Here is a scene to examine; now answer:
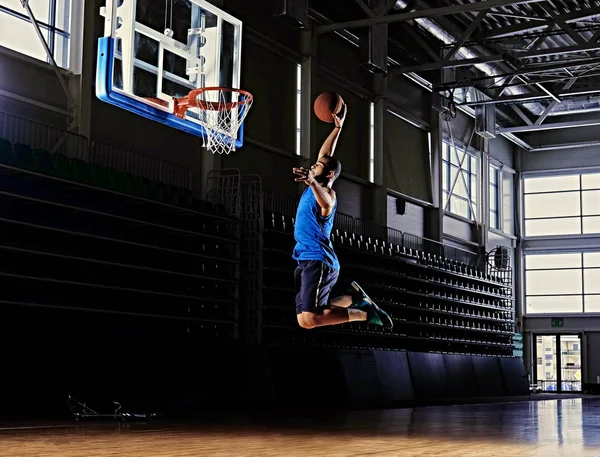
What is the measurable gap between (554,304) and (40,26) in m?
22.5

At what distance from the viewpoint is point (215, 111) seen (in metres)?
12.1

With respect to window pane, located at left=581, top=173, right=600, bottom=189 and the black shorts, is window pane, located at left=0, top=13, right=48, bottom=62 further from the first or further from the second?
window pane, located at left=581, top=173, right=600, bottom=189

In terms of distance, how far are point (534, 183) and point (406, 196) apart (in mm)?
10246

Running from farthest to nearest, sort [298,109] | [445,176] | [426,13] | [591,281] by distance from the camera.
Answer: [591,281] < [445,176] < [298,109] < [426,13]

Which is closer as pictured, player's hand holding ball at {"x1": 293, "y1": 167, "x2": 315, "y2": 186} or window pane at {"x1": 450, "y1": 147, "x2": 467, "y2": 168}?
player's hand holding ball at {"x1": 293, "y1": 167, "x2": 315, "y2": 186}

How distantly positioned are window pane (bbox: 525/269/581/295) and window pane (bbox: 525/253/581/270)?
18 cm

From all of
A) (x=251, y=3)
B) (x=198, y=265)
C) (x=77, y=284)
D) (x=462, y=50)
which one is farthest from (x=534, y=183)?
(x=77, y=284)

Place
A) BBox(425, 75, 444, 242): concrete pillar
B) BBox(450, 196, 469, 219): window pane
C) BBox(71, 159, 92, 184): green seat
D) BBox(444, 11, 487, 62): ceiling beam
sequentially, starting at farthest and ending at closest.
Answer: BBox(450, 196, 469, 219): window pane < BBox(425, 75, 444, 242): concrete pillar < BBox(444, 11, 487, 62): ceiling beam < BBox(71, 159, 92, 184): green seat

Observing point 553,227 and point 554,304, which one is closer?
point 554,304

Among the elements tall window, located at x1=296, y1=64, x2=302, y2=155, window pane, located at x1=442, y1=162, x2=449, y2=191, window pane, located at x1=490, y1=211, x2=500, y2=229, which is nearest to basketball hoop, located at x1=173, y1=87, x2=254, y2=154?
tall window, located at x1=296, y1=64, x2=302, y2=155

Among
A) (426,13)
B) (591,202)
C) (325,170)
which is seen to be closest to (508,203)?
(591,202)

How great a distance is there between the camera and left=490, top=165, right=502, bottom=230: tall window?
101ft

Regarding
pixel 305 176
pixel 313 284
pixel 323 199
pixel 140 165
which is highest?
pixel 140 165

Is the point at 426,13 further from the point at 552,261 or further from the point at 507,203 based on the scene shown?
the point at 552,261
